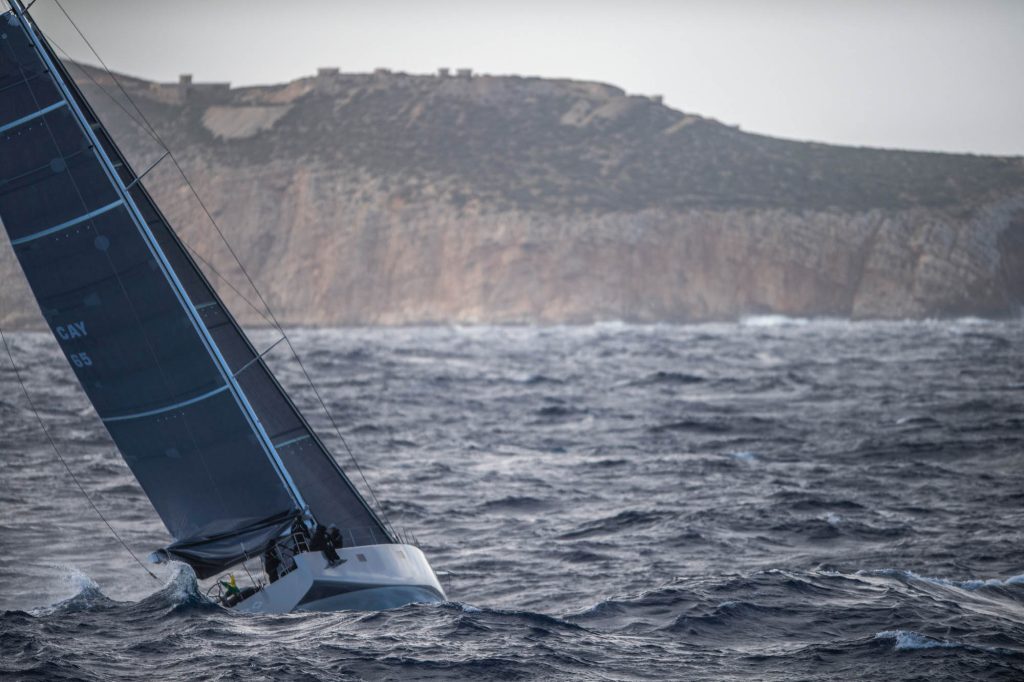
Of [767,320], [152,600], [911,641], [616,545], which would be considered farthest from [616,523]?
[767,320]

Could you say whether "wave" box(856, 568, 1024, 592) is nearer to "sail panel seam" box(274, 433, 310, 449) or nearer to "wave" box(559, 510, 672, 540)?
"wave" box(559, 510, 672, 540)

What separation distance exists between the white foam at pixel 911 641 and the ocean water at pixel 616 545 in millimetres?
29


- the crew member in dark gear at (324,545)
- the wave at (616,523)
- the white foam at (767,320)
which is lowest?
the white foam at (767,320)

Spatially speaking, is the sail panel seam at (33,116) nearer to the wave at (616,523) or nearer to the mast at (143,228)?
the mast at (143,228)

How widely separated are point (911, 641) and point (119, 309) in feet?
27.9

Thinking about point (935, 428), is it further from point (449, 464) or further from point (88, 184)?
point (88, 184)

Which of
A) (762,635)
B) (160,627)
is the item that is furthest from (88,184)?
(762,635)

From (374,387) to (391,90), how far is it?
94324 mm

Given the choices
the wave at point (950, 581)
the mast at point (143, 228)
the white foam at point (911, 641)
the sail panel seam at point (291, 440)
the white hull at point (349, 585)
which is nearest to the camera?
the white foam at point (911, 641)

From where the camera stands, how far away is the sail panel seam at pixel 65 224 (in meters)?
11.9

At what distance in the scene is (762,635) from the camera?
1101 centimetres

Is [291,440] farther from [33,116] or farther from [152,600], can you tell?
[33,116]

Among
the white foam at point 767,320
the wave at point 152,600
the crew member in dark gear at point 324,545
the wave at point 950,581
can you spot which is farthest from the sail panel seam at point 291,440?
the white foam at point 767,320

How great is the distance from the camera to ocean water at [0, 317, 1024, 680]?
33.0 ft
